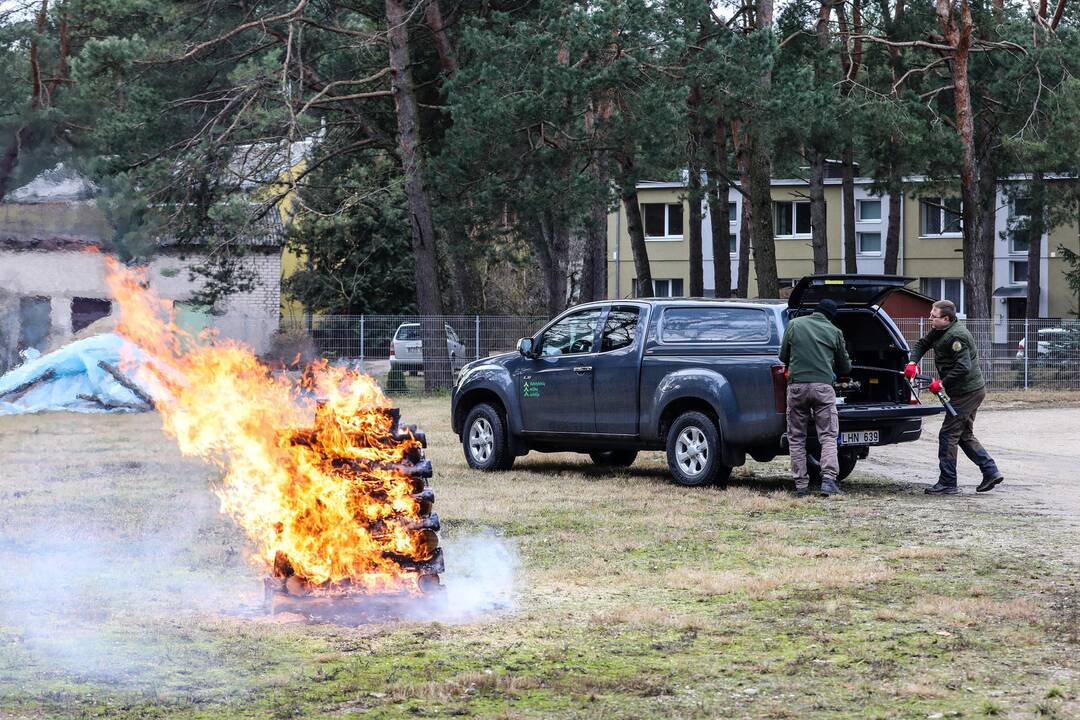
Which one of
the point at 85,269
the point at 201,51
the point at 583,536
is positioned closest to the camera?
the point at 85,269

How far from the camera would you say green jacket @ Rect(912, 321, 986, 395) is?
14195 millimetres

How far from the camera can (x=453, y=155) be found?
30516 mm

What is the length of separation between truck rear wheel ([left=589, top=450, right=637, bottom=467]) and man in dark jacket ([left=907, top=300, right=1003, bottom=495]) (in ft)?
12.9

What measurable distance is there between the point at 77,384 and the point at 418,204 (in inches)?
349

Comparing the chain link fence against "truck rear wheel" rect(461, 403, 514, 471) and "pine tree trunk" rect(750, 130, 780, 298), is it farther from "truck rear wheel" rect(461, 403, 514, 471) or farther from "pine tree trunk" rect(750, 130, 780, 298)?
"truck rear wheel" rect(461, 403, 514, 471)

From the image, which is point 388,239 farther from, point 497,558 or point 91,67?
point 497,558

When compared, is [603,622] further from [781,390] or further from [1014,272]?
[1014,272]

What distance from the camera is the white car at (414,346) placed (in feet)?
111

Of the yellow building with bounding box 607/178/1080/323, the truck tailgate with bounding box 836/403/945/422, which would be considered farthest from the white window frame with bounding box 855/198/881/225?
the truck tailgate with bounding box 836/403/945/422

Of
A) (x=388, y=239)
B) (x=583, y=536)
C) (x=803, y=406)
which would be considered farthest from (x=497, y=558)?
(x=388, y=239)

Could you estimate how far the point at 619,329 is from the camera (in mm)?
15328

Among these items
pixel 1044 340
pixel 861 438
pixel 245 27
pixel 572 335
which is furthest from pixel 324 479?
pixel 1044 340

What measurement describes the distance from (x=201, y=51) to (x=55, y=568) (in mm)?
23470

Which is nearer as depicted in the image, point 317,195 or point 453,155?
point 453,155
